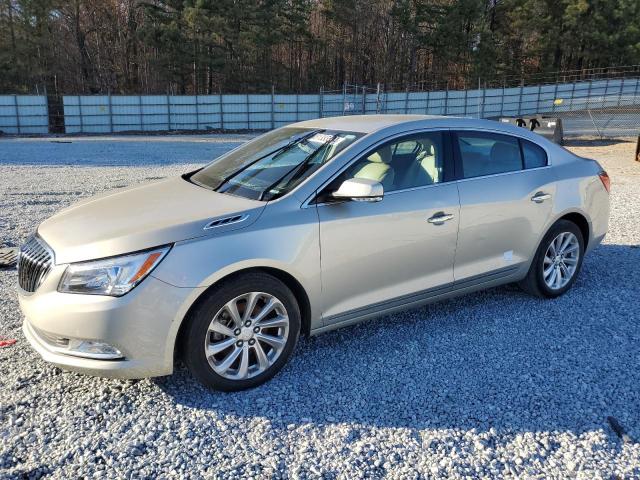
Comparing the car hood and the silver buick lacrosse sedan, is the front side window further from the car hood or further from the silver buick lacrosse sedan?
the car hood

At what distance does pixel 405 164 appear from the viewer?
400 cm

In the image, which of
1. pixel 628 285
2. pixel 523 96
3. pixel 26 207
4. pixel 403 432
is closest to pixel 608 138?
pixel 523 96

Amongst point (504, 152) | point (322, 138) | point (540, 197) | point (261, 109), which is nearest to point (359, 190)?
point (322, 138)

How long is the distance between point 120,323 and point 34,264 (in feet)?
2.57

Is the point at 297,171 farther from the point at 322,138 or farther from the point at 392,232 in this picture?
the point at 392,232

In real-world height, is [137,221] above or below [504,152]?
below

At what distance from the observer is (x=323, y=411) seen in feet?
10.5

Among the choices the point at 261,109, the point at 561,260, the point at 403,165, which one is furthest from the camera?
the point at 261,109

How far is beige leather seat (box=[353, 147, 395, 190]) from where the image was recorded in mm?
3797

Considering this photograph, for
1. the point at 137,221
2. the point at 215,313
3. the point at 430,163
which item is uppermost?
the point at 430,163

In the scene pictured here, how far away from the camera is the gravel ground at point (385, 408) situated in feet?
9.02

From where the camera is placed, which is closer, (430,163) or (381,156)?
(381,156)

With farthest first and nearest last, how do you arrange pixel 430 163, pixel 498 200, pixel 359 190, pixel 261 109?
1. pixel 261 109
2. pixel 498 200
3. pixel 430 163
4. pixel 359 190

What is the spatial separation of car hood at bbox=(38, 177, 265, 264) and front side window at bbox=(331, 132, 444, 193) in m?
0.85
